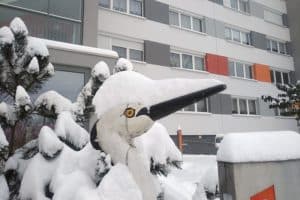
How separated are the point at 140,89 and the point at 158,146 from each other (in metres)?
0.91

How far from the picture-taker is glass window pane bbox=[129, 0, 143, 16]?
43.1ft

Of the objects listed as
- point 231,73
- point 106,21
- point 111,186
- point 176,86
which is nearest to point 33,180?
point 111,186

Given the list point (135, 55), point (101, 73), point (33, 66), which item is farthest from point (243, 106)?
point (33, 66)

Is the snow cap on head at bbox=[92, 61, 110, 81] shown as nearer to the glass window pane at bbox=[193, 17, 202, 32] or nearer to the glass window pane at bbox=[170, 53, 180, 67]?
the glass window pane at bbox=[170, 53, 180, 67]

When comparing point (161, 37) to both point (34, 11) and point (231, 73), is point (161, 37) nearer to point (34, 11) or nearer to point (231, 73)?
point (231, 73)

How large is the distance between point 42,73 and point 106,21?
965 centimetres

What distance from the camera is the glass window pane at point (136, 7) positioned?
13.1 metres

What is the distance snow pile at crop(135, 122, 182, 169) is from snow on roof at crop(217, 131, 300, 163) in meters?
0.40

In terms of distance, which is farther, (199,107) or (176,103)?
(199,107)

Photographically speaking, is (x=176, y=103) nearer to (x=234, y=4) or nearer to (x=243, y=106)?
(x=243, y=106)

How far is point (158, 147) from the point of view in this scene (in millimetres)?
2418

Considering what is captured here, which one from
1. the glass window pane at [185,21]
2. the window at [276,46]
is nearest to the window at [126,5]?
the glass window pane at [185,21]

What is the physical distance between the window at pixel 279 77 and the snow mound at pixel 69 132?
1830cm

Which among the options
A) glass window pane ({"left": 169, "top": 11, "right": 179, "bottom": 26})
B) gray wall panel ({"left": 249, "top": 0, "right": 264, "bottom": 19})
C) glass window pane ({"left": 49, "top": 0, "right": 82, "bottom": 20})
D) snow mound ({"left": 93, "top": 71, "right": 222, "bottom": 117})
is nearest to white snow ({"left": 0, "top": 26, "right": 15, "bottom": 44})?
snow mound ({"left": 93, "top": 71, "right": 222, "bottom": 117})
